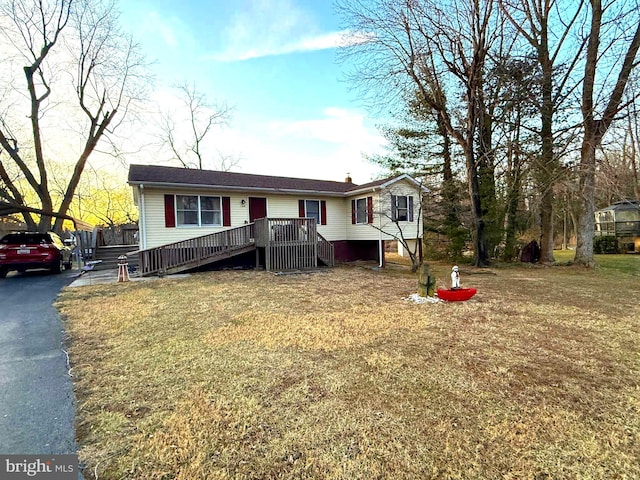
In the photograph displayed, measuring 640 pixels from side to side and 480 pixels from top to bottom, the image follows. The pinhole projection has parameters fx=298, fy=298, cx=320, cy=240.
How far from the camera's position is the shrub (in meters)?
18.3

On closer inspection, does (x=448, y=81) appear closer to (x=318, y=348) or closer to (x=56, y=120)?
(x=318, y=348)

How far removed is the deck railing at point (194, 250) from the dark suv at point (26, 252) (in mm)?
3927

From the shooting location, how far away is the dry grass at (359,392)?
1.87m

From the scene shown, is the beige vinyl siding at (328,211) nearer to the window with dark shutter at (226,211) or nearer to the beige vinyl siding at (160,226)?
the window with dark shutter at (226,211)

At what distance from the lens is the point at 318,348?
3693mm

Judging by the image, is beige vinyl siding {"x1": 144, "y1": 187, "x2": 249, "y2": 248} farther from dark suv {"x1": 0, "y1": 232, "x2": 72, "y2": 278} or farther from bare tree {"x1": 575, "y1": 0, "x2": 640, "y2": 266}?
bare tree {"x1": 575, "y1": 0, "x2": 640, "y2": 266}

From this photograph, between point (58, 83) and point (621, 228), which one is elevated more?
point (58, 83)

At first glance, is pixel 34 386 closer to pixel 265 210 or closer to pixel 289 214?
pixel 265 210

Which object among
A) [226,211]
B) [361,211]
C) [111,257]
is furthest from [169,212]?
[361,211]

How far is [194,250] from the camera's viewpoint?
10.2 meters

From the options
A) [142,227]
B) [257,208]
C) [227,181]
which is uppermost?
[227,181]

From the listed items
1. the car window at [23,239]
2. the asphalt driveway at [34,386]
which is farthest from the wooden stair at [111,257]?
the asphalt driveway at [34,386]

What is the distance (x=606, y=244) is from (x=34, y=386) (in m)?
26.0

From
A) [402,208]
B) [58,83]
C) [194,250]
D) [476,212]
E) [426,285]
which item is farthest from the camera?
[58,83]
